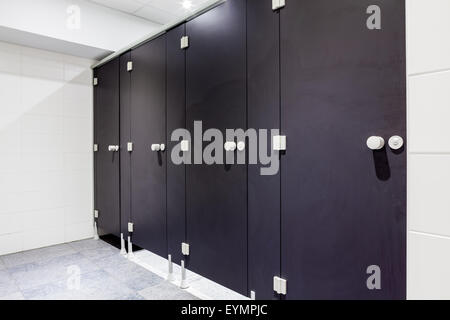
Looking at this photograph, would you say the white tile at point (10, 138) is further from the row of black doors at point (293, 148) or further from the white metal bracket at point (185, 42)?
the white metal bracket at point (185, 42)

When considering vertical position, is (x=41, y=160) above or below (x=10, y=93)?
below

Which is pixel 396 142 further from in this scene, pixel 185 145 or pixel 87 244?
pixel 87 244

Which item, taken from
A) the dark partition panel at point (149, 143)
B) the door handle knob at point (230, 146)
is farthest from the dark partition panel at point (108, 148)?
the door handle knob at point (230, 146)

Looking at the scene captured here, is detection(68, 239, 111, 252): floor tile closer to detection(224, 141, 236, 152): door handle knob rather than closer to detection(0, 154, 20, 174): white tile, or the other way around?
detection(0, 154, 20, 174): white tile

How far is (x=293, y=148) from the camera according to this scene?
137 centimetres
